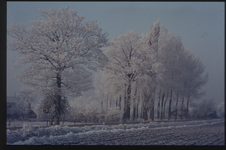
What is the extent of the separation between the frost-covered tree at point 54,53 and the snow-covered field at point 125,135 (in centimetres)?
155

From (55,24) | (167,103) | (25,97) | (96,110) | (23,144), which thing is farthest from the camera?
(167,103)

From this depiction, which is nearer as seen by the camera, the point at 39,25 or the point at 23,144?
the point at 23,144

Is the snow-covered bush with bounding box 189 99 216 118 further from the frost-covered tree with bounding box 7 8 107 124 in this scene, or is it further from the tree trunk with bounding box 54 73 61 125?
the tree trunk with bounding box 54 73 61 125

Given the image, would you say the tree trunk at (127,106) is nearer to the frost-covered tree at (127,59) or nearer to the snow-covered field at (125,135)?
the frost-covered tree at (127,59)

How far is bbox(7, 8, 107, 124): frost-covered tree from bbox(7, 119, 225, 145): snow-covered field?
61.1 inches

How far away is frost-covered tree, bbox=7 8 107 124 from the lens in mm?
9352

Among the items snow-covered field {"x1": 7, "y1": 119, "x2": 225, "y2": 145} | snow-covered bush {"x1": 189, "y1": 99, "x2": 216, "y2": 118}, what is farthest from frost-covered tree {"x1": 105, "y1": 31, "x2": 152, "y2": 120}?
snow-covered bush {"x1": 189, "y1": 99, "x2": 216, "y2": 118}

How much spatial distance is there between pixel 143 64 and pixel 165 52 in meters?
1.69

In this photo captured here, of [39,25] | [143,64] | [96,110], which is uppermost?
[39,25]

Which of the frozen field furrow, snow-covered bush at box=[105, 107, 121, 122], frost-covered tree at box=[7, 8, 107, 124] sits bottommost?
the frozen field furrow

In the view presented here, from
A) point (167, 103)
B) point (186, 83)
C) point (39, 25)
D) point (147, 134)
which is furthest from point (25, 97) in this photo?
point (186, 83)

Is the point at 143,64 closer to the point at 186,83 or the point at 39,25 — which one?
the point at 186,83

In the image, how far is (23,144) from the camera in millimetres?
7332

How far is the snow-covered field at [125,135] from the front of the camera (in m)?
7.75
